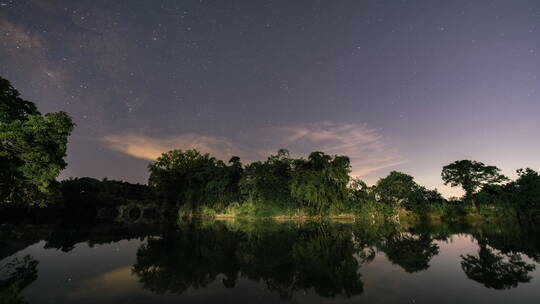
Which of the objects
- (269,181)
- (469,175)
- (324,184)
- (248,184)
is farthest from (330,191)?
(469,175)

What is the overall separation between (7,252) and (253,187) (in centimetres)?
4044

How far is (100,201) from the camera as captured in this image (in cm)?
7050

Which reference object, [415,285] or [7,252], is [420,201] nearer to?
[415,285]

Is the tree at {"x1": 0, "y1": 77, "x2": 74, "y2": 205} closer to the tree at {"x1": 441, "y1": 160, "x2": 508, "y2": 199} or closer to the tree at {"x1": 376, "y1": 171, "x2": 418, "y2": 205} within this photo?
the tree at {"x1": 376, "y1": 171, "x2": 418, "y2": 205}

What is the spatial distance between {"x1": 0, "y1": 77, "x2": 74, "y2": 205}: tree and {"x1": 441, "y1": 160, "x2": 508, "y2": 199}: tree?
65000mm

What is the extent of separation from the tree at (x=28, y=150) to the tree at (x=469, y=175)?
6500 cm

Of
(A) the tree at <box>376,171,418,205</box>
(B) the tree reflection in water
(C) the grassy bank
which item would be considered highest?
(A) the tree at <box>376,171,418,205</box>

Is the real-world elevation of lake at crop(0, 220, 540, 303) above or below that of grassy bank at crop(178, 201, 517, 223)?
below

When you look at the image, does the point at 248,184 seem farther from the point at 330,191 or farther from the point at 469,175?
the point at 469,175

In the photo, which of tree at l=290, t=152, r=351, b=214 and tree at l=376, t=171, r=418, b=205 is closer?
tree at l=290, t=152, r=351, b=214

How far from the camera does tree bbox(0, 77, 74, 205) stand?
1772cm

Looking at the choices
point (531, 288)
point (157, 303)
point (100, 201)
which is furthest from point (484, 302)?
point (100, 201)

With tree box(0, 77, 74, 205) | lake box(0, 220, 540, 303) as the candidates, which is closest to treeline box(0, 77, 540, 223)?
tree box(0, 77, 74, 205)

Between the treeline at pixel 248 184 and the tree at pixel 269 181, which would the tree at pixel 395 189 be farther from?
the tree at pixel 269 181
